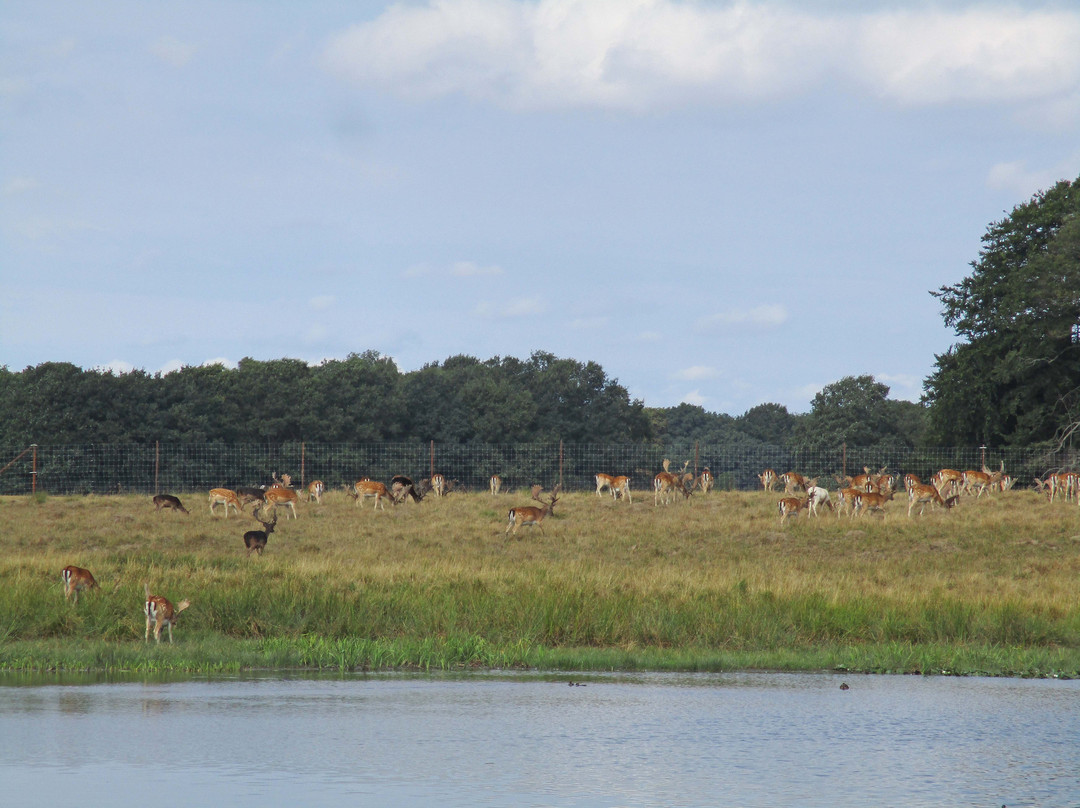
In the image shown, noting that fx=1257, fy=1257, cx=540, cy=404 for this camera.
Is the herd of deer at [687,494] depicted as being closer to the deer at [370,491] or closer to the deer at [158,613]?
the deer at [370,491]

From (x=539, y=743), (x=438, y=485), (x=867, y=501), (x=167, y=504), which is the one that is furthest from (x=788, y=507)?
(x=539, y=743)

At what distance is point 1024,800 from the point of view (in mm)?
9008

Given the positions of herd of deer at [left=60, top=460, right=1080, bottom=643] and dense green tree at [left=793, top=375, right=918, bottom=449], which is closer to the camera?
herd of deer at [left=60, top=460, right=1080, bottom=643]

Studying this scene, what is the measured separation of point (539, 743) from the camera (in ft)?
36.3

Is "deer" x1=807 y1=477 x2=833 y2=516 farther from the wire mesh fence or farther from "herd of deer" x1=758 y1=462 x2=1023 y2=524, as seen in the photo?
the wire mesh fence

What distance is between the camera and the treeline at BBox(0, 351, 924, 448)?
65312 millimetres

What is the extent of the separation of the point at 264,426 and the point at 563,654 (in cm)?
5982

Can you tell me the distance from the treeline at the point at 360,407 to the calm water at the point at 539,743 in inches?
2096

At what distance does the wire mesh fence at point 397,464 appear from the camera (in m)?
51.8

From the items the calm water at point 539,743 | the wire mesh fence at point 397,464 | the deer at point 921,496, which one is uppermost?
the wire mesh fence at point 397,464

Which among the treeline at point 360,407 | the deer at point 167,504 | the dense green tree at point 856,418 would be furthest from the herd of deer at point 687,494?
the dense green tree at point 856,418

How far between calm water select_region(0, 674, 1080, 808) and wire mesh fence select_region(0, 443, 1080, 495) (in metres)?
31.9

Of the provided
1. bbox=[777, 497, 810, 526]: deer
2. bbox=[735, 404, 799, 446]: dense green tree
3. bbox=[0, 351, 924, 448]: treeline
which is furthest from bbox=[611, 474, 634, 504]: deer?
bbox=[735, 404, 799, 446]: dense green tree

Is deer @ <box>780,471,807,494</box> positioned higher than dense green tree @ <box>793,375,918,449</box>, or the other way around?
dense green tree @ <box>793,375,918,449</box>
